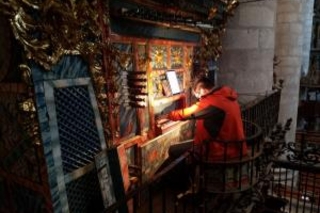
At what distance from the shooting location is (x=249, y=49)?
7.62 metres

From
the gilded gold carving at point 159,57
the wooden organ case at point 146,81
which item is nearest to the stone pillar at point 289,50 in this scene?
the wooden organ case at point 146,81

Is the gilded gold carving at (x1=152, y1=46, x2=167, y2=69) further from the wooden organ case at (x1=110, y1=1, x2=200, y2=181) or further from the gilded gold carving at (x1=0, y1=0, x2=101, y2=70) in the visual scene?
the gilded gold carving at (x1=0, y1=0, x2=101, y2=70)

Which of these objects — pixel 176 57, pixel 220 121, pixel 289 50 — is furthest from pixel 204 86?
pixel 289 50

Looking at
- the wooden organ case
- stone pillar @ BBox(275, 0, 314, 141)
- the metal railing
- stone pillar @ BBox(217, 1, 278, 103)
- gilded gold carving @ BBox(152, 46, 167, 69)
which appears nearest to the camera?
the metal railing

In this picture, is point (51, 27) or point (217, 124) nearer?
point (51, 27)

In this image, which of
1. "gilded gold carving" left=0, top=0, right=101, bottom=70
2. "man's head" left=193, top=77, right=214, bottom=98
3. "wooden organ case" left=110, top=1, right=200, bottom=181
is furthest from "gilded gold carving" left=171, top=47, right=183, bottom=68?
"gilded gold carving" left=0, top=0, right=101, bottom=70

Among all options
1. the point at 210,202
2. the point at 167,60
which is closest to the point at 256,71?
the point at 167,60

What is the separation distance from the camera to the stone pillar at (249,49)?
751 centimetres

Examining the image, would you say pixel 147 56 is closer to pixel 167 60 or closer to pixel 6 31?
pixel 167 60

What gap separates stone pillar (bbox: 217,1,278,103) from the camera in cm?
751

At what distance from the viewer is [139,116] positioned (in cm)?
535

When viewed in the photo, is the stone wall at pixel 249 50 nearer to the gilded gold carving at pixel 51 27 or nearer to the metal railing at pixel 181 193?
the metal railing at pixel 181 193

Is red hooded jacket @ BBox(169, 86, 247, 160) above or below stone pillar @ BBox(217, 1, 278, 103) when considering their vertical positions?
below

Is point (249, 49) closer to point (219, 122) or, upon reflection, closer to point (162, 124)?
point (162, 124)
